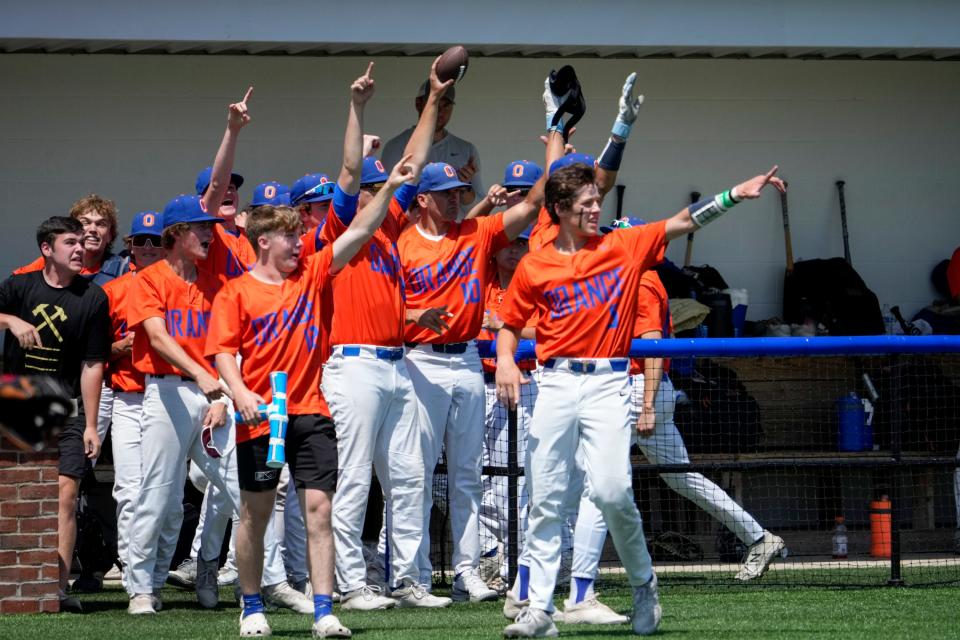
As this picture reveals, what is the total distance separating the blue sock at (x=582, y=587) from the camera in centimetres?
646

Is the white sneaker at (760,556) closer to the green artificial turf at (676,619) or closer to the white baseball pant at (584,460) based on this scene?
the green artificial turf at (676,619)

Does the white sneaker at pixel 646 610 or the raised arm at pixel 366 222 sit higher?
the raised arm at pixel 366 222

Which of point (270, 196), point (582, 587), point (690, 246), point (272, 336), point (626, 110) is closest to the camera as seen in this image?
point (272, 336)

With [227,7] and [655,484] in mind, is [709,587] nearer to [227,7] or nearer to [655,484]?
[655,484]

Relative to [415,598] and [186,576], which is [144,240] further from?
[415,598]

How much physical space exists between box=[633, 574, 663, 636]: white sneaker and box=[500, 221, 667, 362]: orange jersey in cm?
98

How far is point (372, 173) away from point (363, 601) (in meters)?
2.25

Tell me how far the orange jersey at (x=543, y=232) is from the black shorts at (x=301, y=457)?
158 cm

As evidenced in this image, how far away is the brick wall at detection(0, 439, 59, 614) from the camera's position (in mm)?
7133

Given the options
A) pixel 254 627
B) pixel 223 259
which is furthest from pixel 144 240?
pixel 254 627

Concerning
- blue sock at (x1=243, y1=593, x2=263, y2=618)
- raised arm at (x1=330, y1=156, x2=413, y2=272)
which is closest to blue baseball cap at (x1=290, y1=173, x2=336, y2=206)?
raised arm at (x1=330, y1=156, x2=413, y2=272)

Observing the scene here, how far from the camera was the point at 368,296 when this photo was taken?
23.2 ft

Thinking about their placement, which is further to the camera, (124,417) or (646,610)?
(124,417)

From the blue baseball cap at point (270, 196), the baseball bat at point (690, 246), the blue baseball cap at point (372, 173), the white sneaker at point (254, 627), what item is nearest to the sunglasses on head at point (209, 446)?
the white sneaker at point (254, 627)
